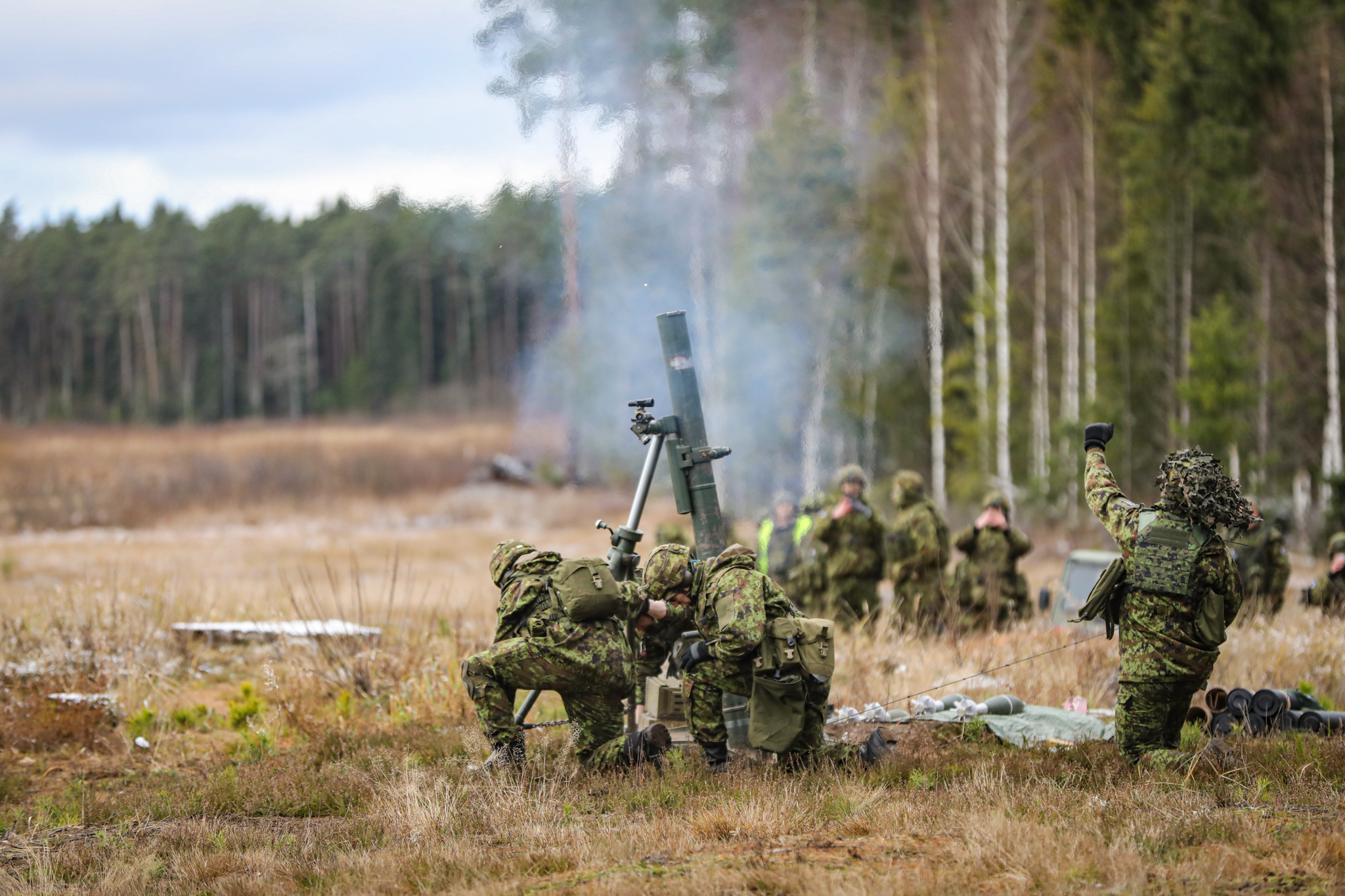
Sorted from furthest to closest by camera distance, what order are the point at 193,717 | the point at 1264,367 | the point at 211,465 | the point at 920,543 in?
1. the point at 211,465
2. the point at 1264,367
3. the point at 920,543
4. the point at 193,717

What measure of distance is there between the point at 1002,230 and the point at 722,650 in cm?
1682

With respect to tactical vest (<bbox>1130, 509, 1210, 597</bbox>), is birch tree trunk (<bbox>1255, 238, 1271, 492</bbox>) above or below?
above

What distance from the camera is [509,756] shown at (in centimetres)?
627

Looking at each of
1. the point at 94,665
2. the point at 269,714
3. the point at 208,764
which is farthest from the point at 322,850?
the point at 94,665

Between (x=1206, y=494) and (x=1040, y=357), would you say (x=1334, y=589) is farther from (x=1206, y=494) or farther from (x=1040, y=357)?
(x=1040, y=357)

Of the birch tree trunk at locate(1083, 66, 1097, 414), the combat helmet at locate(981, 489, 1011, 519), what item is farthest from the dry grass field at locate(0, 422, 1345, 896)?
the birch tree trunk at locate(1083, 66, 1097, 414)

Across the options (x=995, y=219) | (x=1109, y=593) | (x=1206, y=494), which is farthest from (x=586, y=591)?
(x=995, y=219)

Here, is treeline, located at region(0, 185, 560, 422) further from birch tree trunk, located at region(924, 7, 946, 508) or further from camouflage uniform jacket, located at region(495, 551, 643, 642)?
camouflage uniform jacket, located at region(495, 551, 643, 642)

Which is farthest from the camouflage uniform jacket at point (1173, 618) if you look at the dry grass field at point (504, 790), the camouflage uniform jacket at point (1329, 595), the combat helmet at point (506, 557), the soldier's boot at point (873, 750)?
the camouflage uniform jacket at point (1329, 595)

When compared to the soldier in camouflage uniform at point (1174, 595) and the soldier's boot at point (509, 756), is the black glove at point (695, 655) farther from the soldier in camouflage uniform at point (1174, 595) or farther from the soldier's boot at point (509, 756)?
the soldier in camouflage uniform at point (1174, 595)

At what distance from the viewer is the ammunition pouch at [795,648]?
605 cm

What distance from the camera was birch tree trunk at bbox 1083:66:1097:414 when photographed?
23109mm

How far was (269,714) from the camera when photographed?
8.20 m

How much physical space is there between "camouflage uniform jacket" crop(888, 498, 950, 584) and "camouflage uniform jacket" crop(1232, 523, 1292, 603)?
9.25 feet
